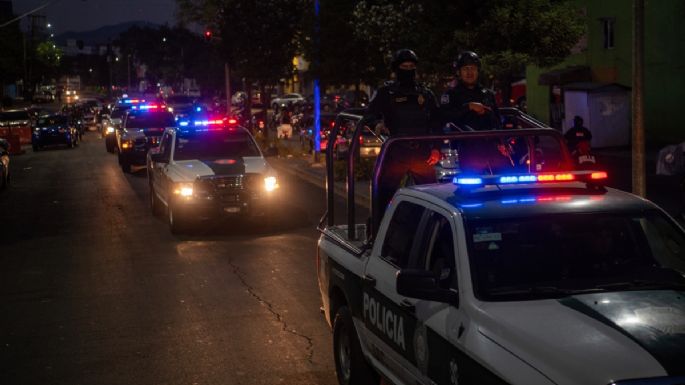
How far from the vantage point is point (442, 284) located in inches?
219

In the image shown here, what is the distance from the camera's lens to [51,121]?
146 ft

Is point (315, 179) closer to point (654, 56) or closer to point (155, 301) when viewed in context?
point (654, 56)

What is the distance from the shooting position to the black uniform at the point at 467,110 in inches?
344

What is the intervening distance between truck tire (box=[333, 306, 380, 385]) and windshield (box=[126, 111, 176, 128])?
24971 mm

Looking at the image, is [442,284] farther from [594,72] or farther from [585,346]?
[594,72]

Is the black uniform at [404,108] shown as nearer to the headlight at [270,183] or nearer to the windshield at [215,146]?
the headlight at [270,183]

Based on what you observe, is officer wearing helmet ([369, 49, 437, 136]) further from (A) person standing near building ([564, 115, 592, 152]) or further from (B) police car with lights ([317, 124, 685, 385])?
(A) person standing near building ([564, 115, 592, 152])

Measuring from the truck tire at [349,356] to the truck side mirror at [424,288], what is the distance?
1.83 meters

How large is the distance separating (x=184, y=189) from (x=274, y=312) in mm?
6452

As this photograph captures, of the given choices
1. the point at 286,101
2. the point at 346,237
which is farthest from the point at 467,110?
the point at 286,101

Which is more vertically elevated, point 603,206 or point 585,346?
point 603,206

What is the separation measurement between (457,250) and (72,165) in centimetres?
3054

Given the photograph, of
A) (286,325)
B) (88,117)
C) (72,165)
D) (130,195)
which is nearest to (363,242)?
(286,325)

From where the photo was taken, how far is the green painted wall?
3322 centimetres
